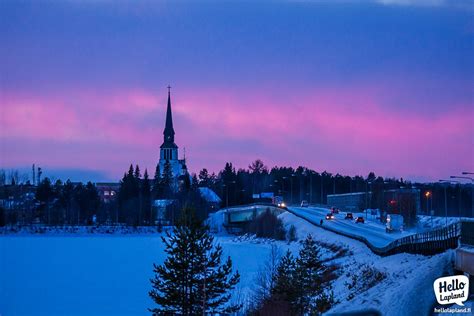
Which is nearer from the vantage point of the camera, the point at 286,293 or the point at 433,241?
the point at 286,293

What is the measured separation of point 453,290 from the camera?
2036 centimetres

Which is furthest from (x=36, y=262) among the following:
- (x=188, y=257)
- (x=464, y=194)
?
(x=464, y=194)

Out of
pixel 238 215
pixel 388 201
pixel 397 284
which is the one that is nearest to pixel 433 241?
pixel 397 284

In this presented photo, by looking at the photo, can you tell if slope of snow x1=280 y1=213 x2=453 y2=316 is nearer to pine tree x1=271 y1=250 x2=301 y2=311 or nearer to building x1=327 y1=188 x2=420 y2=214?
pine tree x1=271 y1=250 x2=301 y2=311

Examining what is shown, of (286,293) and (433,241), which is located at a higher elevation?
(433,241)

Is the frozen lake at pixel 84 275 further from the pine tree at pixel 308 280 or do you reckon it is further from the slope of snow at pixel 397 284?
the pine tree at pixel 308 280

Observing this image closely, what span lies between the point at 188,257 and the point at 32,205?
418 ft

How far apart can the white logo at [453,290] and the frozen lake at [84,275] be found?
25798mm

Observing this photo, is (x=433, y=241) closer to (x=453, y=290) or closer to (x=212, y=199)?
(x=453, y=290)

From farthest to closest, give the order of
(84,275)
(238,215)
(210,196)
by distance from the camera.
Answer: (210,196) < (238,215) < (84,275)

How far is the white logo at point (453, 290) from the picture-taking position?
19641 millimetres

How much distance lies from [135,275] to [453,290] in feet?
149

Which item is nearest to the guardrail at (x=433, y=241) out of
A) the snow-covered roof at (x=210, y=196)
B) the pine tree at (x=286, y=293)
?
the pine tree at (x=286, y=293)

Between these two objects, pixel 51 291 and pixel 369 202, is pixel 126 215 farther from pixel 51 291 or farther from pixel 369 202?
pixel 51 291
